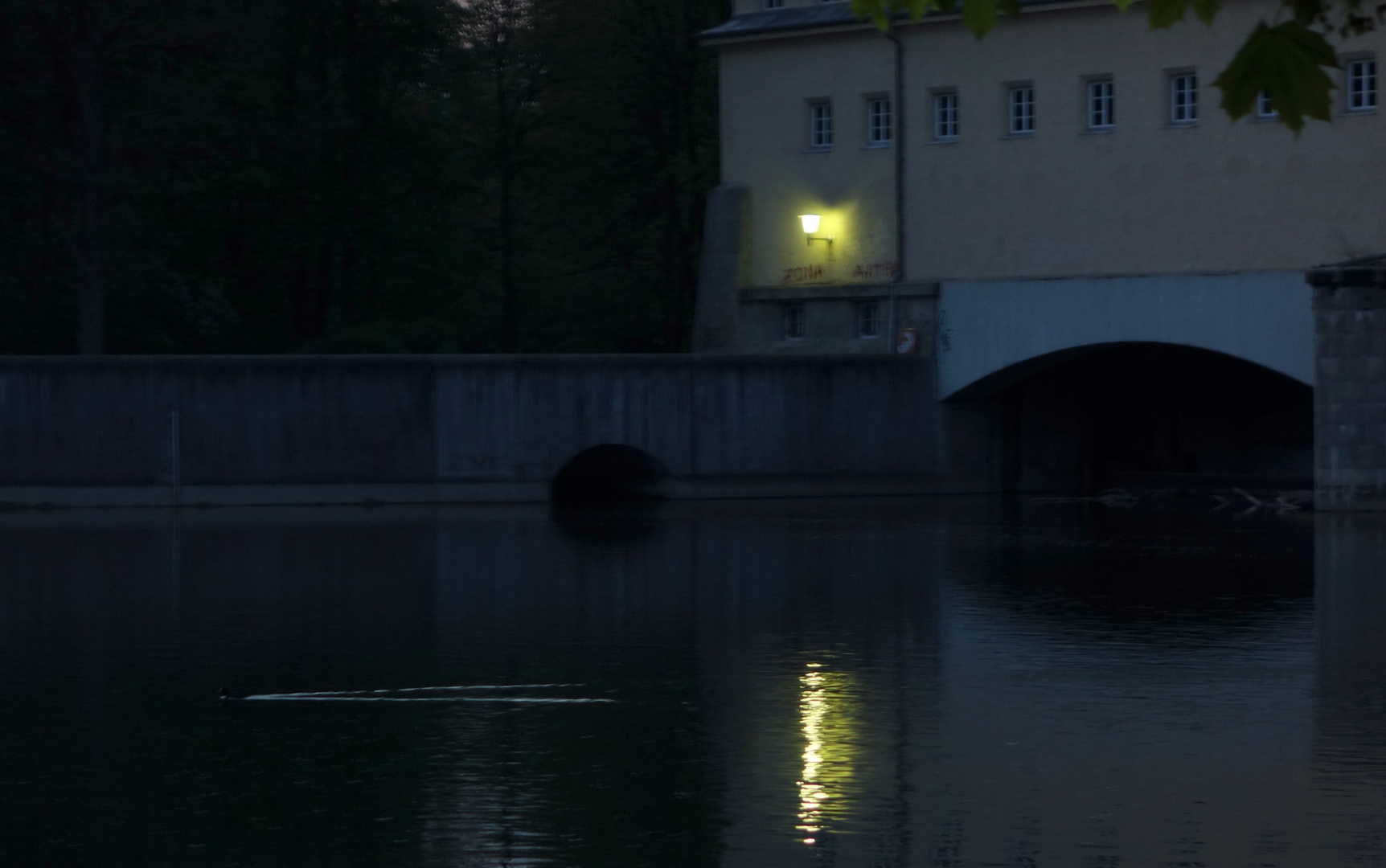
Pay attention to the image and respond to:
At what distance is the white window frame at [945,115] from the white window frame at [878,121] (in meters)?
1.07

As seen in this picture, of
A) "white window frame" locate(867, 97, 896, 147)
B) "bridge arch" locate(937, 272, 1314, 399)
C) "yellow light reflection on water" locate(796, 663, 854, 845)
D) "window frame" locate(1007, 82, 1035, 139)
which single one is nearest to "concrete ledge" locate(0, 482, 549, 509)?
"bridge arch" locate(937, 272, 1314, 399)

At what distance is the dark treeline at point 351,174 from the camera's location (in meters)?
41.7

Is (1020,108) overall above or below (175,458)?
above

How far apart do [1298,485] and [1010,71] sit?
9.53m

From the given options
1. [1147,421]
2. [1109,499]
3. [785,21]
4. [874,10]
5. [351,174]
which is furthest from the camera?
[351,174]

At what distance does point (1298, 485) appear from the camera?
39312 mm

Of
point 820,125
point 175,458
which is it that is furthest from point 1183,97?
point 175,458

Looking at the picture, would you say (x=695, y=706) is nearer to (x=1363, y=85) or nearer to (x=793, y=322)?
(x=1363, y=85)

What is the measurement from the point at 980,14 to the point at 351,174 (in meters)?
44.8

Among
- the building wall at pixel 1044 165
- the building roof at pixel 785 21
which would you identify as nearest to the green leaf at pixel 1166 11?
the building wall at pixel 1044 165

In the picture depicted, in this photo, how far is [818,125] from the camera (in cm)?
4359

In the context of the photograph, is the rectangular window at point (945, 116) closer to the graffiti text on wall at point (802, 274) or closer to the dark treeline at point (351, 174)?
the graffiti text on wall at point (802, 274)

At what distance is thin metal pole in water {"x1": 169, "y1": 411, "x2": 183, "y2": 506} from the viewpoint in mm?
36625

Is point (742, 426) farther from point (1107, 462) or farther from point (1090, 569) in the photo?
point (1090, 569)
